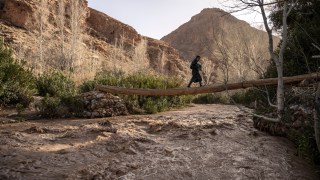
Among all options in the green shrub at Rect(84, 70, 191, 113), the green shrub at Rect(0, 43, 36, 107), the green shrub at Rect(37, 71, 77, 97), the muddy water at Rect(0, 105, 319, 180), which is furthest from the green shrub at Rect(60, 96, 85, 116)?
the green shrub at Rect(84, 70, 191, 113)

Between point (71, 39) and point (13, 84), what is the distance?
1987 cm

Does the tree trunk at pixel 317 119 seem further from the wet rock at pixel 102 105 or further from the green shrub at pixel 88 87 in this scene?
the green shrub at pixel 88 87

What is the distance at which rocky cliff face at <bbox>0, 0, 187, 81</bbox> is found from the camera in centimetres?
2420

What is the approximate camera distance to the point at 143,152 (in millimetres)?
5305

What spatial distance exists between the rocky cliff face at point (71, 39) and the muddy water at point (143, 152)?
45.5ft

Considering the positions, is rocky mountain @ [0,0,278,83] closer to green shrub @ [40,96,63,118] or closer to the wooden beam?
the wooden beam

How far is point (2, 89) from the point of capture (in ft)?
25.2

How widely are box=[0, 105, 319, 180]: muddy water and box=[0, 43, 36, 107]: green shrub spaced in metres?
1.52

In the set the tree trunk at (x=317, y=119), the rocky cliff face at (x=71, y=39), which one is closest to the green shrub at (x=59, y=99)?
the tree trunk at (x=317, y=119)

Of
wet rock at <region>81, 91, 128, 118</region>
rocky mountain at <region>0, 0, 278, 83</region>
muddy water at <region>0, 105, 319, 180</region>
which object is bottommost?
muddy water at <region>0, 105, 319, 180</region>

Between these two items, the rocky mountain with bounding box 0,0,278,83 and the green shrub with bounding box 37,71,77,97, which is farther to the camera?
the rocky mountain with bounding box 0,0,278,83

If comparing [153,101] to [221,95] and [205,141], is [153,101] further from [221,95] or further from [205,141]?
[221,95]

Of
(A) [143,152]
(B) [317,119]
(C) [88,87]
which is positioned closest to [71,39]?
(C) [88,87]

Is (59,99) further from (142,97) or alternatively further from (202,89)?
(202,89)
